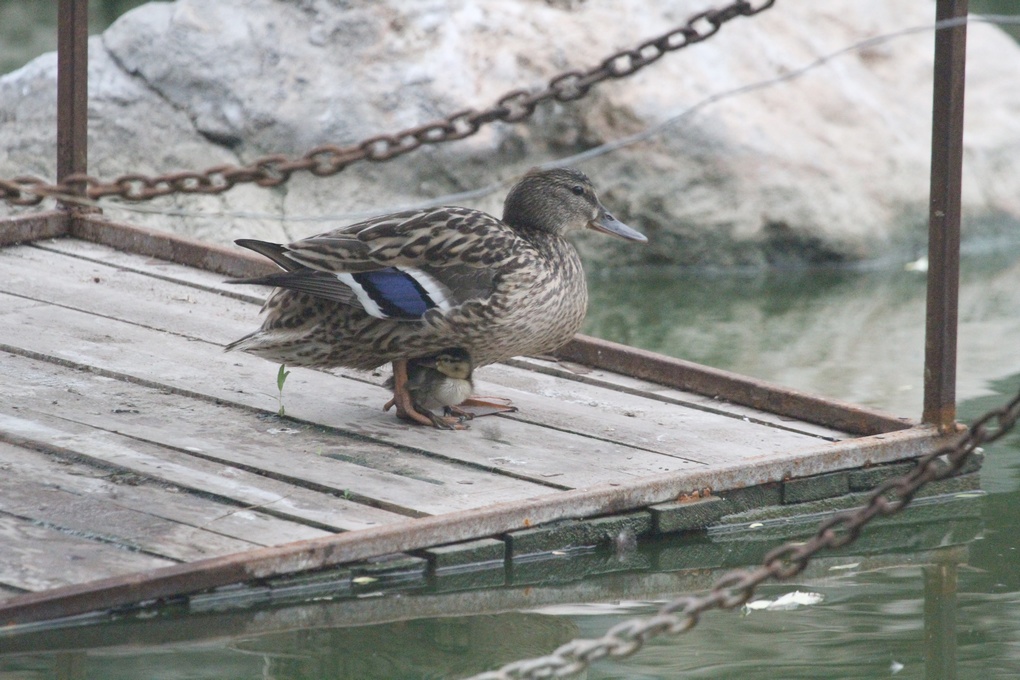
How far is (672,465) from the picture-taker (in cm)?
511

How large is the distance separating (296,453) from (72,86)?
107 inches

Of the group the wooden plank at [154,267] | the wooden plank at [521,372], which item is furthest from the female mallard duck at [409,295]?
the wooden plank at [154,267]

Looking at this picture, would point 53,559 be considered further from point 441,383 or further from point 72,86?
point 72,86

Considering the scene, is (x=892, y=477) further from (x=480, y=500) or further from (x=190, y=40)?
(x=190, y=40)

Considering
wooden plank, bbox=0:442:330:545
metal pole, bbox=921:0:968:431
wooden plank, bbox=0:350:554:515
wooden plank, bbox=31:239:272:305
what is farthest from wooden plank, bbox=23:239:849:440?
wooden plank, bbox=0:442:330:545

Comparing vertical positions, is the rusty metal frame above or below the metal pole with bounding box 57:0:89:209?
below

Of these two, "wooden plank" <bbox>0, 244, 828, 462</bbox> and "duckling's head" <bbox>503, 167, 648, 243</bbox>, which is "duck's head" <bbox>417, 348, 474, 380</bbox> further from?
"duckling's head" <bbox>503, 167, 648, 243</bbox>

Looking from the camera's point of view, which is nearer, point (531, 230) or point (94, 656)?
point (94, 656)

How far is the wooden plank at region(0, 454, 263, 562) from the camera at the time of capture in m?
4.19

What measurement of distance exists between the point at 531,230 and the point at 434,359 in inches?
24.8

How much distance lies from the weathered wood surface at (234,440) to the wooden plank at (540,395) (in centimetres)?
1

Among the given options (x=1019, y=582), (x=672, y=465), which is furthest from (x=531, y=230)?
(x=1019, y=582)

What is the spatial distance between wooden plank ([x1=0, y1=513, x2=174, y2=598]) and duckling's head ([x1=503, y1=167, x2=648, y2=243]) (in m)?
2.01

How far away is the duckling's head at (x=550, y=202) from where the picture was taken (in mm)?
5645
